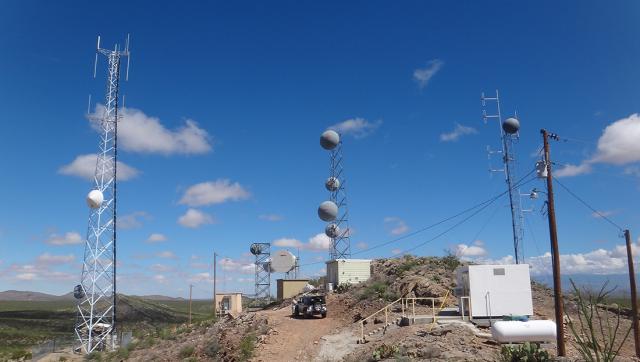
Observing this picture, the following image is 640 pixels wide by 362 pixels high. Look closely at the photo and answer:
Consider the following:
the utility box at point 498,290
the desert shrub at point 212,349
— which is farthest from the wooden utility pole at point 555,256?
the desert shrub at point 212,349

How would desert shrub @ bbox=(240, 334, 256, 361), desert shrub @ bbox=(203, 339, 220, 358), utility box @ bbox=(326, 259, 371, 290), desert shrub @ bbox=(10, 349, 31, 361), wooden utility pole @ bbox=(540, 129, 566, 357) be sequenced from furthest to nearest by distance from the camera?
desert shrub @ bbox=(10, 349, 31, 361) < utility box @ bbox=(326, 259, 371, 290) < desert shrub @ bbox=(203, 339, 220, 358) < desert shrub @ bbox=(240, 334, 256, 361) < wooden utility pole @ bbox=(540, 129, 566, 357)

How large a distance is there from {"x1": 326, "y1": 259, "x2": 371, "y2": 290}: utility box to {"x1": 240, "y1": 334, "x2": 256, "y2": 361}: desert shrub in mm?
13354

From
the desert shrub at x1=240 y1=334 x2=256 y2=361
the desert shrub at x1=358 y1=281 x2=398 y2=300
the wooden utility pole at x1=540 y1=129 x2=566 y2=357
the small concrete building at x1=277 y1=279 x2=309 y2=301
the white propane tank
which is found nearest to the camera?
the wooden utility pole at x1=540 y1=129 x2=566 y2=357

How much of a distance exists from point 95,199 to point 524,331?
1487 inches

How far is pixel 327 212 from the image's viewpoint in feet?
153

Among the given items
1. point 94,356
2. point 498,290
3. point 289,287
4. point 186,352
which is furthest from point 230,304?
point 498,290

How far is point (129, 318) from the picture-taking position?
12031 centimetres

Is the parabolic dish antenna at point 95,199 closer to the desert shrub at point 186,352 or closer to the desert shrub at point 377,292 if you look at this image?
the desert shrub at point 186,352

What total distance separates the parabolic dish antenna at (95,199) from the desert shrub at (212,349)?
19385 mm

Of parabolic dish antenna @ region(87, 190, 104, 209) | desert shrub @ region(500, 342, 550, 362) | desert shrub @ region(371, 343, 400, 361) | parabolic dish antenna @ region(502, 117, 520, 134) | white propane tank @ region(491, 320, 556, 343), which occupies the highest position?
parabolic dish antenna @ region(502, 117, 520, 134)

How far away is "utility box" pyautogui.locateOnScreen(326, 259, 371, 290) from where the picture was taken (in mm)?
44656

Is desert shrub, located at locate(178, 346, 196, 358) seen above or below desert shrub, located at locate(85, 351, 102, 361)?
above

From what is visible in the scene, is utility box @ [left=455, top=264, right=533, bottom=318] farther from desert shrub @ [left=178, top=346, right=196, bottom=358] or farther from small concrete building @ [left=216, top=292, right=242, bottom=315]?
small concrete building @ [left=216, top=292, right=242, bottom=315]

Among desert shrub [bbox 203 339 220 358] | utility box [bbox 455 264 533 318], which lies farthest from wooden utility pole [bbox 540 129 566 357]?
desert shrub [bbox 203 339 220 358]
